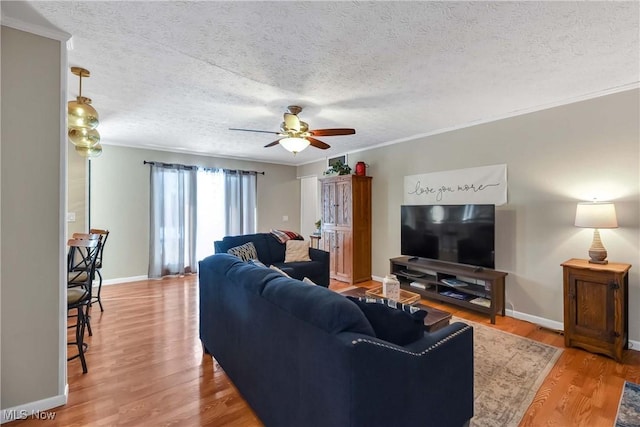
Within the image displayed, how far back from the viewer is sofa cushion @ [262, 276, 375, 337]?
47.3 inches

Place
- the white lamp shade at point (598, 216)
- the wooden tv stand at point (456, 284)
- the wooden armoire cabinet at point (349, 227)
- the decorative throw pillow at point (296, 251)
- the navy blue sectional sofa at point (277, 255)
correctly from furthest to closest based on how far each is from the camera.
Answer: the wooden armoire cabinet at point (349, 227), the decorative throw pillow at point (296, 251), the navy blue sectional sofa at point (277, 255), the wooden tv stand at point (456, 284), the white lamp shade at point (598, 216)

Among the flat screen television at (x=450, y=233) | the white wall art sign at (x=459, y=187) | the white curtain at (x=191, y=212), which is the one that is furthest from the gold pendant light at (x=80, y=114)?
the white wall art sign at (x=459, y=187)

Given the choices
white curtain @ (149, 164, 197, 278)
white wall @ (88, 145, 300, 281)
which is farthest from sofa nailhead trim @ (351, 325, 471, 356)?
white wall @ (88, 145, 300, 281)

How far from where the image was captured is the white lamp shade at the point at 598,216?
8.42ft

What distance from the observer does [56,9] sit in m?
1.69

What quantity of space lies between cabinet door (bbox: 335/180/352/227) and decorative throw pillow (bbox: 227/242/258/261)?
1702 mm

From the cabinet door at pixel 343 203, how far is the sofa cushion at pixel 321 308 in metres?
3.59

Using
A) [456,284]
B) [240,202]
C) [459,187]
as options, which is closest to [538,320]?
[456,284]

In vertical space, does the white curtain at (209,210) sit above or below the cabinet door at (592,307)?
above

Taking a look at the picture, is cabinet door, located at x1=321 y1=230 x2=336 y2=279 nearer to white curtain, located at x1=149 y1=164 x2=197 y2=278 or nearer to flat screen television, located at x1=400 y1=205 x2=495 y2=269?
flat screen television, located at x1=400 y1=205 x2=495 y2=269

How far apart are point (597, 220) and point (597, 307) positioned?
2.54ft

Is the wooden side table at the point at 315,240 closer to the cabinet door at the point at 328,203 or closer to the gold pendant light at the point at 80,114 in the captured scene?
the cabinet door at the point at 328,203

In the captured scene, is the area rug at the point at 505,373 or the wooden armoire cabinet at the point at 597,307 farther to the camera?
the wooden armoire cabinet at the point at 597,307

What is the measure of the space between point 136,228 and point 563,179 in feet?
20.6
